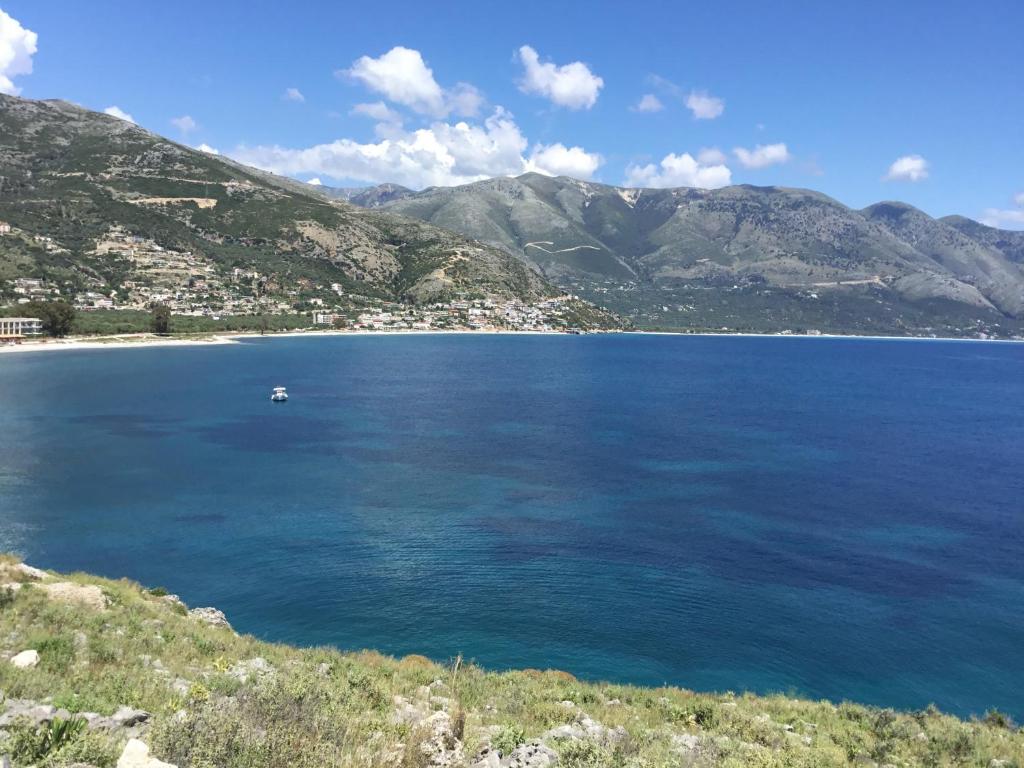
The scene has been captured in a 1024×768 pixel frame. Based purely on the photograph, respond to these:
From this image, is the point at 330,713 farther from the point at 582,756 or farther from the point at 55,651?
the point at 55,651

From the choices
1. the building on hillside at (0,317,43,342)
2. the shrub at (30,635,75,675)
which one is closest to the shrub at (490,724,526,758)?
the shrub at (30,635,75,675)

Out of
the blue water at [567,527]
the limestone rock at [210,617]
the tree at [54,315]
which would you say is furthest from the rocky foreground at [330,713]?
the tree at [54,315]

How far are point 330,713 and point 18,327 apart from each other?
167 meters

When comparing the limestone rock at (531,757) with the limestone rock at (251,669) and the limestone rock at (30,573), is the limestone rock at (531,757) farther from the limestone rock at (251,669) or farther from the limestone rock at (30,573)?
the limestone rock at (30,573)

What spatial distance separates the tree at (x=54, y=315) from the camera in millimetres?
139625

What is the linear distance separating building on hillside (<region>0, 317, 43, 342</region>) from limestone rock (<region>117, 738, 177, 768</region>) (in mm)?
163771

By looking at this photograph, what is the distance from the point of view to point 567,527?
130 feet

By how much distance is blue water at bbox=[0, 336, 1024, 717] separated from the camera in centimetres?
2653

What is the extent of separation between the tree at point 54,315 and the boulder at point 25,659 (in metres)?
158

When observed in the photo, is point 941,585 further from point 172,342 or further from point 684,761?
point 172,342

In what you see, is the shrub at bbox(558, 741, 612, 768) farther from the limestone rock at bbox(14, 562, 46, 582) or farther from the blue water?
the limestone rock at bbox(14, 562, 46, 582)

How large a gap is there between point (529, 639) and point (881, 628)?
16344 mm

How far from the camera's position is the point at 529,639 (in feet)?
86.3

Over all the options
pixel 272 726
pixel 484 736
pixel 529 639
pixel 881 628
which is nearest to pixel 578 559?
pixel 529 639
